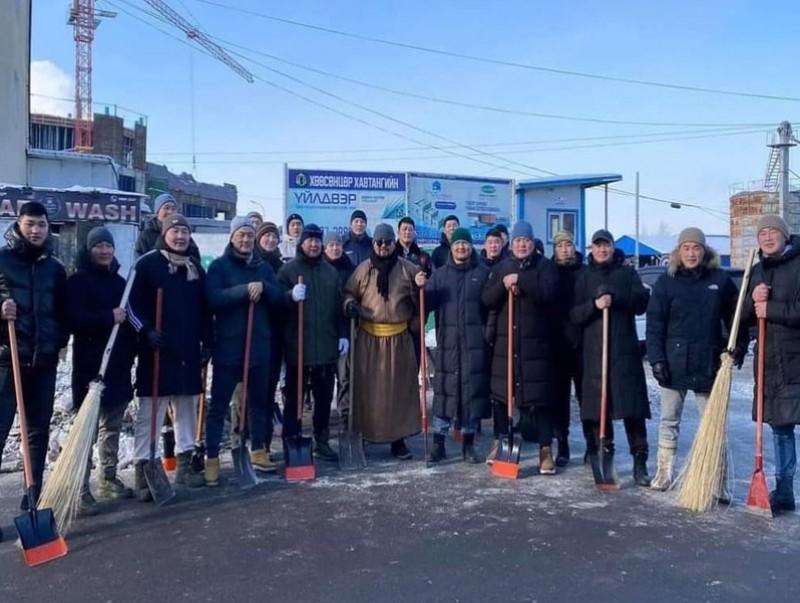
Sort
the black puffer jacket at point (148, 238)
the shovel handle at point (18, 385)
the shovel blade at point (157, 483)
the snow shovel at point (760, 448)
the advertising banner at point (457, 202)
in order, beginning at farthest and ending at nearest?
the advertising banner at point (457, 202) → the black puffer jacket at point (148, 238) → the shovel blade at point (157, 483) → the snow shovel at point (760, 448) → the shovel handle at point (18, 385)

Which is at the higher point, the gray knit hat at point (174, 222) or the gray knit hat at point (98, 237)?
the gray knit hat at point (174, 222)

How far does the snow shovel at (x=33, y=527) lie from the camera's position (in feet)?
13.6

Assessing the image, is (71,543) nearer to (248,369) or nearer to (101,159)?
(248,369)

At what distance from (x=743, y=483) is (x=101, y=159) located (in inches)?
813

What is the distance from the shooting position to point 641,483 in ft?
18.4

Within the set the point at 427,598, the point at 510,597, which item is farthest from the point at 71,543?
the point at 510,597

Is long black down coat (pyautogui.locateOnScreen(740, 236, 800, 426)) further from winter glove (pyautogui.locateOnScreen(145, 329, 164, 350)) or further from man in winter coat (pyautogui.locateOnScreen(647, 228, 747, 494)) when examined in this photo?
winter glove (pyautogui.locateOnScreen(145, 329, 164, 350))

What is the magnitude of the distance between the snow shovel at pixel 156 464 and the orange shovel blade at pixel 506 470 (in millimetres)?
2471

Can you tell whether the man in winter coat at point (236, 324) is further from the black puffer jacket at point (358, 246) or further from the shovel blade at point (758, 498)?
the shovel blade at point (758, 498)

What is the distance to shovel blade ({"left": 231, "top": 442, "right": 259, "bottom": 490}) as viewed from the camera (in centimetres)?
558

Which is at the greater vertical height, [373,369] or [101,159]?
[101,159]

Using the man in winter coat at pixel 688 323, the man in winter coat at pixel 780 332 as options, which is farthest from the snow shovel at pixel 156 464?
the man in winter coat at pixel 780 332

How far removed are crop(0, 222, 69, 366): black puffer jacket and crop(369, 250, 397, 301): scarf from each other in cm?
260

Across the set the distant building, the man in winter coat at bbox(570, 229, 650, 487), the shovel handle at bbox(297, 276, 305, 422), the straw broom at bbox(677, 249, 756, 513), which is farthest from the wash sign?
the distant building
